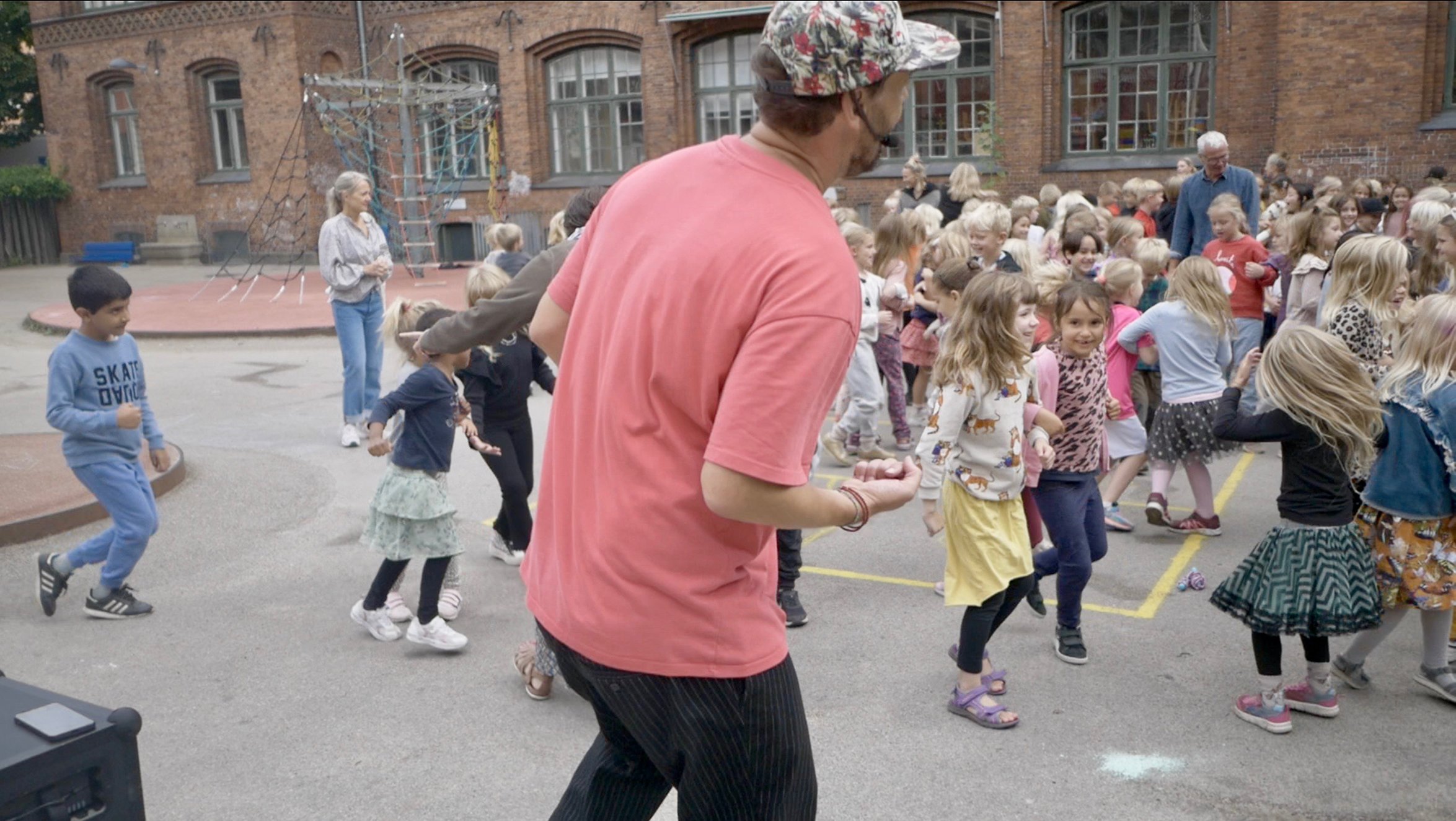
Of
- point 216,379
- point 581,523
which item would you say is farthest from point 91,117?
point 581,523

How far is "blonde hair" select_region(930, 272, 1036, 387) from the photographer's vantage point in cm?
440

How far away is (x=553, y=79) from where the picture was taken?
25.8 metres

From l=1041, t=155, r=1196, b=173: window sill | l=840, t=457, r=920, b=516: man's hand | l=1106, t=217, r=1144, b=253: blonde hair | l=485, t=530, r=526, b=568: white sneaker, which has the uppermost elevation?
l=1041, t=155, r=1196, b=173: window sill

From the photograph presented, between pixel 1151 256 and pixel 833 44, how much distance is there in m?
7.04

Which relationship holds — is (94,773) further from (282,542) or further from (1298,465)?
(282,542)

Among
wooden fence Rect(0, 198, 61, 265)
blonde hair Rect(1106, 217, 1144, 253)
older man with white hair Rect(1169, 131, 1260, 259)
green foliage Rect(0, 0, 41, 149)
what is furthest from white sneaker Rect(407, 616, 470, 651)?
green foliage Rect(0, 0, 41, 149)

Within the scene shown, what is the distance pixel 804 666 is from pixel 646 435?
3100 millimetres

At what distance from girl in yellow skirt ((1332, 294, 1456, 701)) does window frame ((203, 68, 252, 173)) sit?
A: 27.2m

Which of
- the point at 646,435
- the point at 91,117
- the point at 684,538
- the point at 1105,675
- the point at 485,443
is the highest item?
the point at 91,117

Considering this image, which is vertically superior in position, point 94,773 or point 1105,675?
point 94,773

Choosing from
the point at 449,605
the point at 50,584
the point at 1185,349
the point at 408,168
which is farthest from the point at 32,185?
the point at 1185,349

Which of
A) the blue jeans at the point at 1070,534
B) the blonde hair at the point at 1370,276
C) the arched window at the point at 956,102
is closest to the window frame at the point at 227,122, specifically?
the arched window at the point at 956,102

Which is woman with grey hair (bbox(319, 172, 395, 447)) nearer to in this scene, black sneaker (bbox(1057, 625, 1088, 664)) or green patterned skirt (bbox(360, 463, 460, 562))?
green patterned skirt (bbox(360, 463, 460, 562))

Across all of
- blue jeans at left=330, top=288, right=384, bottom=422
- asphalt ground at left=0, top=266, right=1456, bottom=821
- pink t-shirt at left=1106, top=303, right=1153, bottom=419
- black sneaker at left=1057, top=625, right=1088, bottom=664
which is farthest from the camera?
blue jeans at left=330, top=288, right=384, bottom=422
